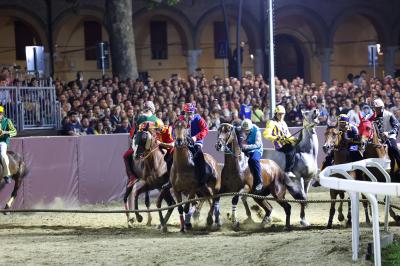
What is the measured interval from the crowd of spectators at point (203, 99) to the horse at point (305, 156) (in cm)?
128

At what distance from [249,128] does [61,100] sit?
8.12 metres

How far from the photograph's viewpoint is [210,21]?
126 feet

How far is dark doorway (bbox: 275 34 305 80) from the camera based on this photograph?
42531 mm

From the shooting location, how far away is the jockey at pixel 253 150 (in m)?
16.0

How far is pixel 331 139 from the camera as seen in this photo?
53.5ft

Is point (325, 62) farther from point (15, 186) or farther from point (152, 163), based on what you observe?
point (152, 163)

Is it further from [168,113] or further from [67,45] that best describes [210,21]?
[168,113]

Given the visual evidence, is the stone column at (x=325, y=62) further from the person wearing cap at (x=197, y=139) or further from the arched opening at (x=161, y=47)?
the person wearing cap at (x=197, y=139)

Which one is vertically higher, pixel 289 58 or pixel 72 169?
pixel 289 58

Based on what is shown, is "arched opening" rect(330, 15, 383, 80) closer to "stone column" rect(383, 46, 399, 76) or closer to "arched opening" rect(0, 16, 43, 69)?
"stone column" rect(383, 46, 399, 76)

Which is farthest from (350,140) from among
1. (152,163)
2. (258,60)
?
(258,60)

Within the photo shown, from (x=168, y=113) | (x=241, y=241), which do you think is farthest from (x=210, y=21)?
(x=241, y=241)

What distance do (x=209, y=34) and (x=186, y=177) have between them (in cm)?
2499

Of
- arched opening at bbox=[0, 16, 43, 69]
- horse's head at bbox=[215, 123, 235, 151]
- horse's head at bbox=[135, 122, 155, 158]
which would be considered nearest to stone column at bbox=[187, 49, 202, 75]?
arched opening at bbox=[0, 16, 43, 69]
